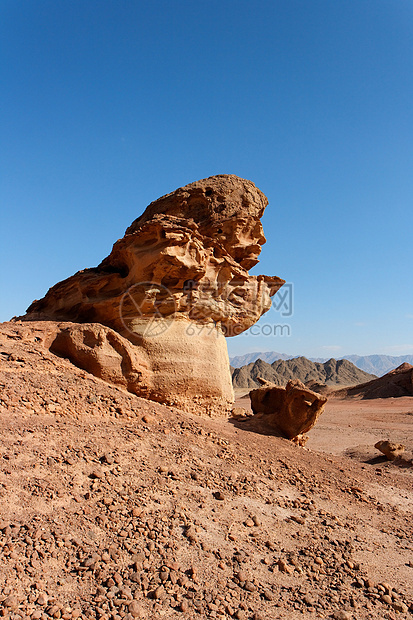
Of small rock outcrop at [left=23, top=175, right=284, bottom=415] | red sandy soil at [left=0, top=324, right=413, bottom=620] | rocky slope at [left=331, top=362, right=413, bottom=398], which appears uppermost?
small rock outcrop at [left=23, top=175, right=284, bottom=415]

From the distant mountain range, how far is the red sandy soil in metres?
45.6

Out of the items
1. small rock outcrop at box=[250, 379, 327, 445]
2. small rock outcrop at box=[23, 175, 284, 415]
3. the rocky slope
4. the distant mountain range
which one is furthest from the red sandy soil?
the distant mountain range

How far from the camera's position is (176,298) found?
766cm

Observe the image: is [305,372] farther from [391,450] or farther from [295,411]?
[295,411]

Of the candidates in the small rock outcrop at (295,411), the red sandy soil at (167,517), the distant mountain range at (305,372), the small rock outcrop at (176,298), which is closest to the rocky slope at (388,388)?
the distant mountain range at (305,372)

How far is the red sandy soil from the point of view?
3148 mm

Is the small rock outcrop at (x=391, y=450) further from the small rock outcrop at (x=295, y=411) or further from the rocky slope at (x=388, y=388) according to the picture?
the rocky slope at (x=388, y=388)

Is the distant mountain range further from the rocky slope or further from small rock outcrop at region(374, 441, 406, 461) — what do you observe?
small rock outcrop at region(374, 441, 406, 461)

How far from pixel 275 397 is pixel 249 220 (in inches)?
159

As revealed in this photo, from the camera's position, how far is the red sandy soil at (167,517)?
10.3 feet

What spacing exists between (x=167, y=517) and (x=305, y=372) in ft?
182

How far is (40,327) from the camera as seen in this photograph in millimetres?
6676

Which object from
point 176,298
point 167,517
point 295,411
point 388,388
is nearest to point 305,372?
point 388,388

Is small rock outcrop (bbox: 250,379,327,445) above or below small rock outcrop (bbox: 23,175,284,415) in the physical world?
below
